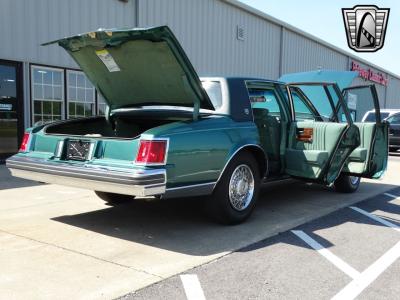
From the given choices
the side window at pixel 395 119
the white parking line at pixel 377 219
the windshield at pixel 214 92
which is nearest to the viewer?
the windshield at pixel 214 92

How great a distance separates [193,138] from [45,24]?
7.62 meters

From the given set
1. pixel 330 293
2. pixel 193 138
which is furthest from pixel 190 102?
pixel 330 293

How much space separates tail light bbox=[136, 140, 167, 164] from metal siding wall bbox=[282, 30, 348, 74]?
17899 millimetres

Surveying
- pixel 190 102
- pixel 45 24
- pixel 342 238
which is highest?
A: pixel 45 24

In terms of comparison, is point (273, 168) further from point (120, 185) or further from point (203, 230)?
point (120, 185)

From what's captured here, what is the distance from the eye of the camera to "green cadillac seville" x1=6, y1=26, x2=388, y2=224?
4375 mm

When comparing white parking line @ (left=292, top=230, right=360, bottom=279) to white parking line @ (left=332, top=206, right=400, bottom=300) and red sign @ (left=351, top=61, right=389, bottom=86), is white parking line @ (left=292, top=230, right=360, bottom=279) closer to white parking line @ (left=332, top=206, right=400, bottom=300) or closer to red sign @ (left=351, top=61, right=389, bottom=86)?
white parking line @ (left=332, top=206, right=400, bottom=300)

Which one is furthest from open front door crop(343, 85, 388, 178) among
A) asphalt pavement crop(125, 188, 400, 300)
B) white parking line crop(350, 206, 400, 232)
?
asphalt pavement crop(125, 188, 400, 300)

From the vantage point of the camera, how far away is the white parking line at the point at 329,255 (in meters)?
3.86

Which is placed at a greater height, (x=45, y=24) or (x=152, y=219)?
(x=45, y=24)

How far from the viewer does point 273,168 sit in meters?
6.12

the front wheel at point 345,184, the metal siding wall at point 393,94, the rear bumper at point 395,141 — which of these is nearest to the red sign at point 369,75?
the metal siding wall at point 393,94

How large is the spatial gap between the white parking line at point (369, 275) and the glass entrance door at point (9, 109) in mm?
8548

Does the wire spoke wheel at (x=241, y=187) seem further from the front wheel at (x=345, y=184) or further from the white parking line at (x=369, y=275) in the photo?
the front wheel at (x=345, y=184)
